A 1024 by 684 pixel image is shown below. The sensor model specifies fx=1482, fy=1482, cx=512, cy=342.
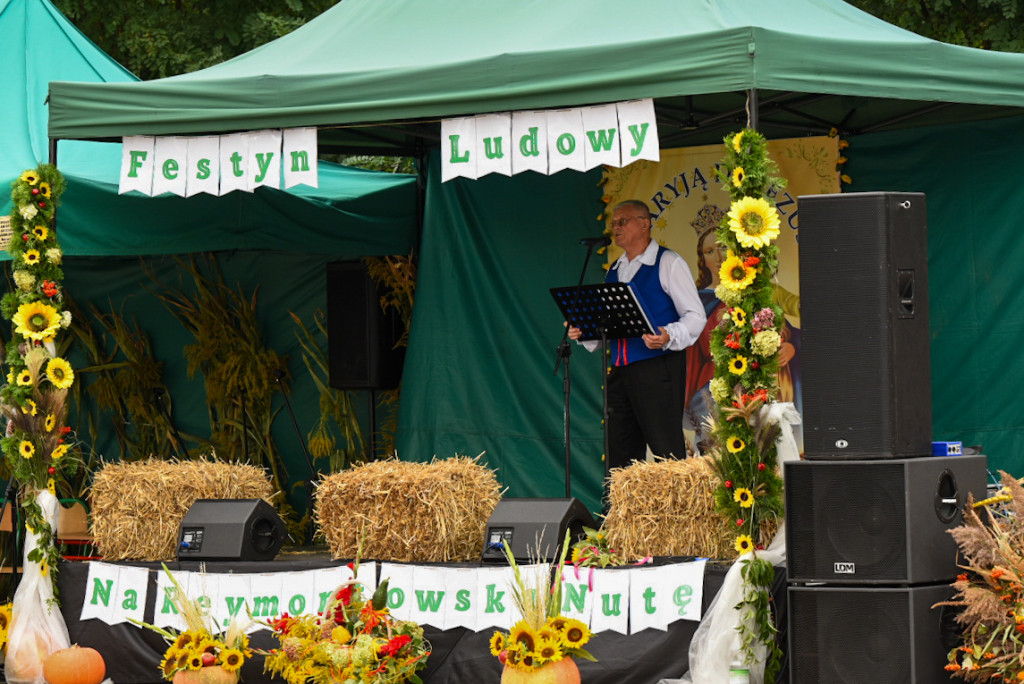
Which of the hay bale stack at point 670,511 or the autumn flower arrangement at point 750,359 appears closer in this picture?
the autumn flower arrangement at point 750,359

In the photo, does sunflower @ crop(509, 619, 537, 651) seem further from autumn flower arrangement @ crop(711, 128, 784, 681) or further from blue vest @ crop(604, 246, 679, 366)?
blue vest @ crop(604, 246, 679, 366)

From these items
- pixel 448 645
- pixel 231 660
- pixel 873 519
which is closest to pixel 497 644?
pixel 448 645

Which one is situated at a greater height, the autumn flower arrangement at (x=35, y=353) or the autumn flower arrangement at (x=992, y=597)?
the autumn flower arrangement at (x=35, y=353)

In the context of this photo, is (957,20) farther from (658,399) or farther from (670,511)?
(670,511)

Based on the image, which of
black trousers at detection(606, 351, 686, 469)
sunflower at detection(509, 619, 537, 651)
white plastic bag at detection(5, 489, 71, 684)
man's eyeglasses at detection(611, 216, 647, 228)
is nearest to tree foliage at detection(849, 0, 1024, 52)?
man's eyeglasses at detection(611, 216, 647, 228)

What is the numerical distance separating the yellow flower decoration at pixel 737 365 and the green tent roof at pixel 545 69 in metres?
1.03

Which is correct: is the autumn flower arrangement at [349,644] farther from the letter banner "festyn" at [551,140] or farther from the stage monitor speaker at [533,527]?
the letter banner "festyn" at [551,140]

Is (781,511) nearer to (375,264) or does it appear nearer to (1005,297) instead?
(1005,297)

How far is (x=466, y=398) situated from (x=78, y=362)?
2846 millimetres

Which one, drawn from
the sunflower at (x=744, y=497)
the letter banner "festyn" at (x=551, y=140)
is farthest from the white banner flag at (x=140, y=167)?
the sunflower at (x=744, y=497)

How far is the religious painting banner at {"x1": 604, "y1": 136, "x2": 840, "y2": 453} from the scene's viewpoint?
315 inches

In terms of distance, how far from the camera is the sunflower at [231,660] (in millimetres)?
6004

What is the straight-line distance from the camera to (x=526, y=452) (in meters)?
8.59

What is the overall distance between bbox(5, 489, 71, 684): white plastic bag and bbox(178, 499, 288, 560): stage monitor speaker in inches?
25.9
